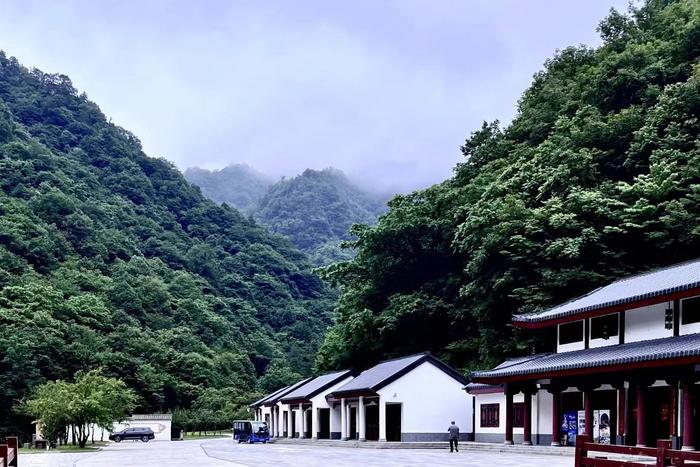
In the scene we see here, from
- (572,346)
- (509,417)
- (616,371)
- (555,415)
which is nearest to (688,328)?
(616,371)

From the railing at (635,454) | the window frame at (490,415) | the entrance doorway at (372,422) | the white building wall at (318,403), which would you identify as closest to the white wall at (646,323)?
the window frame at (490,415)

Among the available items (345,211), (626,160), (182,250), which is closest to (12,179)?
(182,250)

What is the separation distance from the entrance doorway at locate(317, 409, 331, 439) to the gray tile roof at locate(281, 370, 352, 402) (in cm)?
130

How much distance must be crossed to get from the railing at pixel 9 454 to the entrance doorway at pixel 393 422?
2342 centimetres

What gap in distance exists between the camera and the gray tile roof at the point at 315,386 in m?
47.3

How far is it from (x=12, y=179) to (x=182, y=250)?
21.0 m

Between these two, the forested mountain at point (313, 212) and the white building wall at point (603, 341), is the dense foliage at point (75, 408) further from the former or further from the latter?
the forested mountain at point (313, 212)

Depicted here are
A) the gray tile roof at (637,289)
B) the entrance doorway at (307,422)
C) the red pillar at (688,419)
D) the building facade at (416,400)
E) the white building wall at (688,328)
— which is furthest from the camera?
the entrance doorway at (307,422)

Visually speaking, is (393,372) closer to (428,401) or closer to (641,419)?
(428,401)

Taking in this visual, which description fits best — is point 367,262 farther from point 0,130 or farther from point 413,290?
point 0,130

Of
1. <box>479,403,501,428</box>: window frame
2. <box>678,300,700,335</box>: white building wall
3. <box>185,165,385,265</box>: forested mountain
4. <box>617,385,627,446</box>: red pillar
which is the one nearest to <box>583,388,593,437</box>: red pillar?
<box>617,385,627,446</box>: red pillar

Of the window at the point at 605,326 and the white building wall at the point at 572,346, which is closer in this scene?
the window at the point at 605,326

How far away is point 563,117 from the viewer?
163 ft

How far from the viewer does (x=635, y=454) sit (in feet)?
44.6
